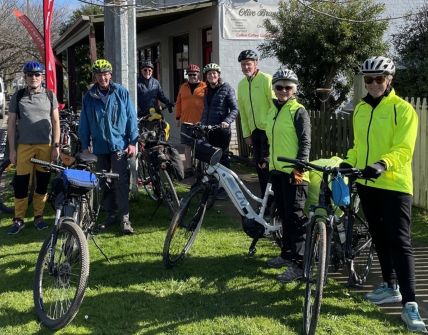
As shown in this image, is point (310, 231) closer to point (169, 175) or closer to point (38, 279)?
point (38, 279)

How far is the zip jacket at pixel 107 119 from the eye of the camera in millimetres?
6160

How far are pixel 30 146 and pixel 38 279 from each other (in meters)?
2.60

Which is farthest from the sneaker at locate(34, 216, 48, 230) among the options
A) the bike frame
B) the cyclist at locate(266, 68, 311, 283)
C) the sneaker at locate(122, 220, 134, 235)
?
the cyclist at locate(266, 68, 311, 283)

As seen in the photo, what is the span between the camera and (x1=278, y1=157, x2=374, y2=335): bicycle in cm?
376

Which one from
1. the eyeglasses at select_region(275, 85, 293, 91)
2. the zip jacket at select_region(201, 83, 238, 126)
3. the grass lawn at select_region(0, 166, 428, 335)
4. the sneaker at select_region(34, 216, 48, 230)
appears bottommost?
the grass lawn at select_region(0, 166, 428, 335)

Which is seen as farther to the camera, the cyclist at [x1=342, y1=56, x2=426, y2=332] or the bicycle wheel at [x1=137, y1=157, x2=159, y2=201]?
the bicycle wheel at [x1=137, y1=157, x2=159, y2=201]

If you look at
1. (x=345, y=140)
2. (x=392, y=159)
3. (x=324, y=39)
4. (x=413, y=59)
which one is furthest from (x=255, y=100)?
(x=413, y=59)

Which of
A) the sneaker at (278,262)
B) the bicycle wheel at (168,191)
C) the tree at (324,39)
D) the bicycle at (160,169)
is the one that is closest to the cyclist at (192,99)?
the bicycle at (160,169)

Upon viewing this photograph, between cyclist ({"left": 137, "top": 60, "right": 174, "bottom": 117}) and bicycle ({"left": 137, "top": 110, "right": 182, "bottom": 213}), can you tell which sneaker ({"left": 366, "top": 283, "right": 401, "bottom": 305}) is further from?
cyclist ({"left": 137, "top": 60, "right": 174, "bottom": 117})

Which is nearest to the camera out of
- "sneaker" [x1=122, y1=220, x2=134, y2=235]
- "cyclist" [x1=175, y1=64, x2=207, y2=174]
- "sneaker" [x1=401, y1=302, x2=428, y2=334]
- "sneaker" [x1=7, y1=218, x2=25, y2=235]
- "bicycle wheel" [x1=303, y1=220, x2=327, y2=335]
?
"bicycle wheel" [x1=303, y1=220, x2=327, y2=335]

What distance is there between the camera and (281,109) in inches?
190

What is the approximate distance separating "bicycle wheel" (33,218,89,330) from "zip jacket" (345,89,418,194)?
7.11 feet

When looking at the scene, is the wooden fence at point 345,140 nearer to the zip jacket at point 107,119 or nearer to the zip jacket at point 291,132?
the zip jacket at point 291,132

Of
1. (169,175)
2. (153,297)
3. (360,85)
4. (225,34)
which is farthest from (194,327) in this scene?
(225,34)
